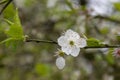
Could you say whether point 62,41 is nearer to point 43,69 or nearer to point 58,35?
point 43,69

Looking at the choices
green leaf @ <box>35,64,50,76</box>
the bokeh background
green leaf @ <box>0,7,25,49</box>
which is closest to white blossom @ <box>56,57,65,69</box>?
green leaf @ <box>0,7,25,49</box>

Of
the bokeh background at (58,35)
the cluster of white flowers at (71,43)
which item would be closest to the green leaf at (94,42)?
the cluster of white flowers at (71,43)

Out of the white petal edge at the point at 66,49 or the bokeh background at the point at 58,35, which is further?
the bokeh background at the point at 58,35

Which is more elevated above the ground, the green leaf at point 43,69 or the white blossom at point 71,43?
the green leaf at point 43,69

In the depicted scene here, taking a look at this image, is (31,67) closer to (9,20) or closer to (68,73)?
(68,73)

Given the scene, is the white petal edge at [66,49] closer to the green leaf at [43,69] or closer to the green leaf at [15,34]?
the green leaf at [15,34]

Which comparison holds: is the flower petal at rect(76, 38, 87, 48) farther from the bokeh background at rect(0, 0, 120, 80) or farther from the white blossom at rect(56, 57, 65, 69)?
the bokeh background at rect(0, 0, 120, 80)

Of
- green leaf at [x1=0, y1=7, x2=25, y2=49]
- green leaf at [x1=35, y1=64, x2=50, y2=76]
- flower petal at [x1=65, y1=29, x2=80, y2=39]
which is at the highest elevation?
green leaf at [x1=35, y1=64, x2=50, y2=76]

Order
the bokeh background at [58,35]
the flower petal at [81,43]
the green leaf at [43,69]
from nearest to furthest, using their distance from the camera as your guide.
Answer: the flower petal at [81,43], the bokeh background at [58,35], the green leaf at [43,69]
